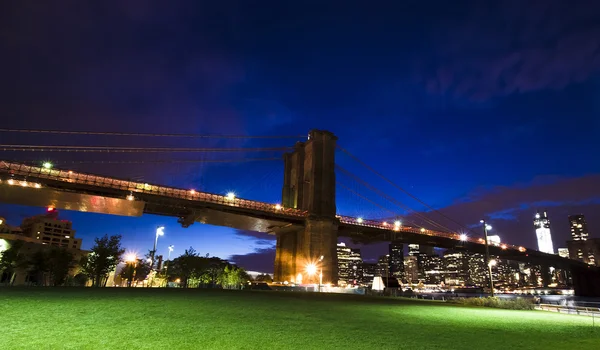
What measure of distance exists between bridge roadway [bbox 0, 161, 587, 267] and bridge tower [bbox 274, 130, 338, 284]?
318 cm

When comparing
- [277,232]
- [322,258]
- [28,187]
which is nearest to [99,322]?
[28,187]

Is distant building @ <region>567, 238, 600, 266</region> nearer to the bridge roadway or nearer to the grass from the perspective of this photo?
the bridge roadway

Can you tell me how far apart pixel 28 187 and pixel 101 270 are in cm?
1453

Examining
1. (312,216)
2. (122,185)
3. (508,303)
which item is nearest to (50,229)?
(122,185)

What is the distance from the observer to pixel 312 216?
62.8 metres

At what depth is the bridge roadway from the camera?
4706 cm

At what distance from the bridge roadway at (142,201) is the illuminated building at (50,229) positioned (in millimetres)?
107912

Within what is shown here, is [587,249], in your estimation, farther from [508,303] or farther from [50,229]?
[50,229]

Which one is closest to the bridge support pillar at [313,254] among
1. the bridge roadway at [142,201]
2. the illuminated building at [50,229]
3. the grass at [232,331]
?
the bridge roadway at [142,201]

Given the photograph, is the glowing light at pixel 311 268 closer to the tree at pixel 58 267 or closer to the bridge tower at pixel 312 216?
the bridge tower at pixel 312 216

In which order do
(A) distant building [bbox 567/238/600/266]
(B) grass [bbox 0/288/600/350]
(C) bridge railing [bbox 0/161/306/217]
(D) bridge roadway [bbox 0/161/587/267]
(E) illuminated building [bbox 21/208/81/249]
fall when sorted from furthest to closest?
(E) illuminated building [bbox 21/208/81/249], (A) distant building [bbox 567/238/600/266], (D) bridge roadway [bbox 0/161/587/267], (C) bridge railing [bbox 0/161/306/217], (B) grass [bbox 0/288/600/350]

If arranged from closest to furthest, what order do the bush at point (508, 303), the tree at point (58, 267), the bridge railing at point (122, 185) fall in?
the bush at point (508, 303) < the tree at point (58, 267) < the bridge railing at point (122, 185)

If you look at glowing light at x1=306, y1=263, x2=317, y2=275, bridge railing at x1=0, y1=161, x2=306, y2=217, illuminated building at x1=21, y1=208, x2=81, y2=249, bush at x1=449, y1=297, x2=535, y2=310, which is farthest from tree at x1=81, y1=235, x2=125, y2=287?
illuminated building at x1=21, y1=208, x2=81, y2=249

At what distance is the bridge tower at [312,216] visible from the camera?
60938mm
